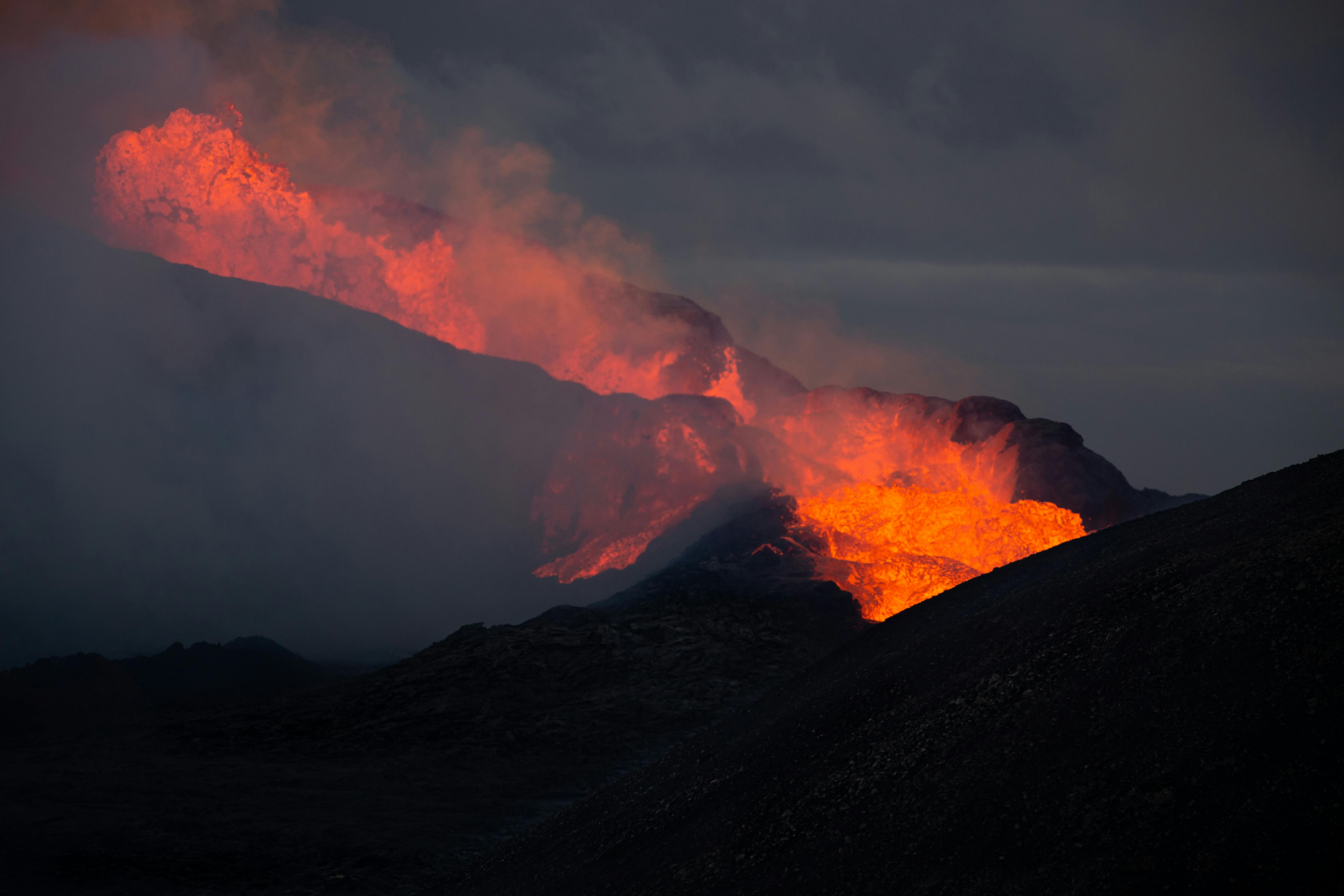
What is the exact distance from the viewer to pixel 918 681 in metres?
14.0

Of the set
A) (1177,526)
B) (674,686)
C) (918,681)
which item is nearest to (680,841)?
(918,681)

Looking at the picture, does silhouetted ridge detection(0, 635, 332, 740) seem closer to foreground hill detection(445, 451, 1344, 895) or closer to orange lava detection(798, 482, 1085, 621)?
foreground hill detection(445, 451, 1344, 895)

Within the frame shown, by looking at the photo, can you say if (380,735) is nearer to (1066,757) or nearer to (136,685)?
(136,685)

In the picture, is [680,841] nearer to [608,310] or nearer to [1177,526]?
[1177,526]

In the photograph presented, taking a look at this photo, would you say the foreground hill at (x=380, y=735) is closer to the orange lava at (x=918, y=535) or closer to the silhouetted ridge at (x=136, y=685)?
the silhouetted ridge at (x=136, y=685)

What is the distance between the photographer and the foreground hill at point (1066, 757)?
748cm

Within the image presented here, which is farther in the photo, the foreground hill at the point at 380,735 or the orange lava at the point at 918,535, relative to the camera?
the orange lava at the point at 918,535

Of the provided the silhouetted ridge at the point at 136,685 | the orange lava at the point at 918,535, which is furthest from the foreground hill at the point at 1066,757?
the silhouetted ridge at the point at 136,685

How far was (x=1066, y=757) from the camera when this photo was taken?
9.31 metres

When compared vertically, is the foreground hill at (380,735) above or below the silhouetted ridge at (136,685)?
below

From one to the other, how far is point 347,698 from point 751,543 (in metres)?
16.8

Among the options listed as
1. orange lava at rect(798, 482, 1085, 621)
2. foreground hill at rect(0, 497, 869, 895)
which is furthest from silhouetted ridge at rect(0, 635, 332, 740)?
orange lava at rect(798, 482, 1085, 621)

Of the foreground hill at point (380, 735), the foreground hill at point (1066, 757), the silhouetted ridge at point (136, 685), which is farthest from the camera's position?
the silhouetted ridge at point (136, 685)

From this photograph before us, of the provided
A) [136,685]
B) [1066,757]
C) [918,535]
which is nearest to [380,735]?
[136,685]
